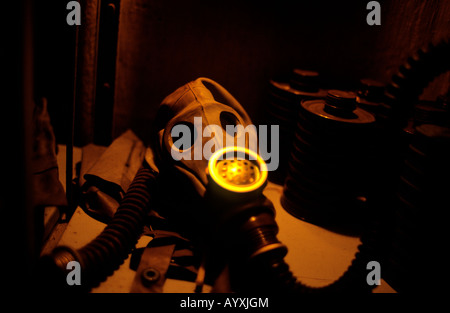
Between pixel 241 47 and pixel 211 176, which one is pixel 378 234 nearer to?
pixel 211 176

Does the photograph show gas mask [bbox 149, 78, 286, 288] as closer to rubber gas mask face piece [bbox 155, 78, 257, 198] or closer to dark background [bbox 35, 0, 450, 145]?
rubber gas mask face piece [bbox 155, 78, 257, 198]

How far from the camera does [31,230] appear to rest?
1188 millimetres

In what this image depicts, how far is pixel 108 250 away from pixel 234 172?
610 mm

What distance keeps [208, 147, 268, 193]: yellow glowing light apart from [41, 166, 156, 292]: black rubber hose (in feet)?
1.38

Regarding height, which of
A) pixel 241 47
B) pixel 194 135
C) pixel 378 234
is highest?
pixel 241 47

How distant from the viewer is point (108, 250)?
1.59 metres

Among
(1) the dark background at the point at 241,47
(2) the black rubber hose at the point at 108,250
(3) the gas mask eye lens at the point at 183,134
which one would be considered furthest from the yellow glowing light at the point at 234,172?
(1) the dark background at the point at 241,47

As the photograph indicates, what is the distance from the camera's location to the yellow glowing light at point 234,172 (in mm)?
1608

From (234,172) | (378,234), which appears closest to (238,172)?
(234,172)

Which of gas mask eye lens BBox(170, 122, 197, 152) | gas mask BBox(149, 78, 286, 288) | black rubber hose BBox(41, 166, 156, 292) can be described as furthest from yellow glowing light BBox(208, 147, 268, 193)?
black rubber hose BBox(41, 166, 156, 292)

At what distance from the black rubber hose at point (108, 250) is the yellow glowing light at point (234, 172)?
1.38 ft

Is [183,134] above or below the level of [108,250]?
above
